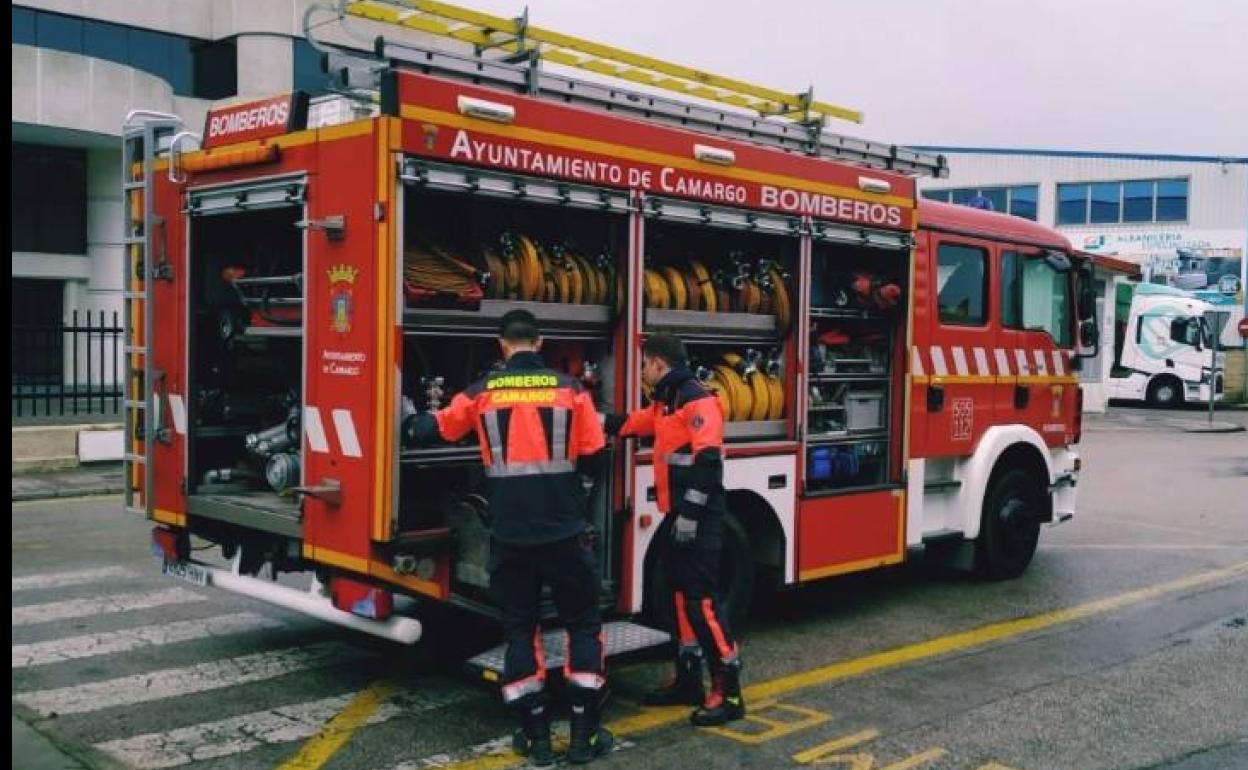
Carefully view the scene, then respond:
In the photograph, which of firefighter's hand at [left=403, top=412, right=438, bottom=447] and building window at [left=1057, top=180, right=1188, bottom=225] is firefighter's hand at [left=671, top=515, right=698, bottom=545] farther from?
building window at [left=1057, top=180, right=1188, bottom=225]

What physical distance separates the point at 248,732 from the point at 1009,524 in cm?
565

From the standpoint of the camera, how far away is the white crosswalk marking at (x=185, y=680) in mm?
5836

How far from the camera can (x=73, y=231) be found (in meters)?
26.4

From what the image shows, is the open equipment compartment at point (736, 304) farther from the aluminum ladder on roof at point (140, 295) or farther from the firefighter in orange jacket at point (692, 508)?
the aluminum ladder on roof at point (140, 295)

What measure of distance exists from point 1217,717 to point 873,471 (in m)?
2.57

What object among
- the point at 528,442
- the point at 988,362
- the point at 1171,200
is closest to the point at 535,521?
the point at 528,442

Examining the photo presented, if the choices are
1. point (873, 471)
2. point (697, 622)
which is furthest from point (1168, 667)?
point (697, 622)

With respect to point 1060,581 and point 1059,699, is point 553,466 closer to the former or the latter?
point 1059,699

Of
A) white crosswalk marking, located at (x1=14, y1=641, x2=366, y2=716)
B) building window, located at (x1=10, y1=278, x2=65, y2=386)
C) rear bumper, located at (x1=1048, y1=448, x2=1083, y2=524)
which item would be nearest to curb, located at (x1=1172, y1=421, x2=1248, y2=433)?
rear bumper, located at (x1=1048, y1=448, x2=1083, y2=524)

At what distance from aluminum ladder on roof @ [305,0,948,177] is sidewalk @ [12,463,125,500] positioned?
8.18m

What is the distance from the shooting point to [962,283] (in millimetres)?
8602

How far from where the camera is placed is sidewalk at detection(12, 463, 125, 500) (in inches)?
509

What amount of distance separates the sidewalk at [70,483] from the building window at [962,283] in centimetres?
895

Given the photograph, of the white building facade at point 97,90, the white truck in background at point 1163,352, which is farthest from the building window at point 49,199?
the white truck in background at point 1163,352
